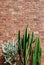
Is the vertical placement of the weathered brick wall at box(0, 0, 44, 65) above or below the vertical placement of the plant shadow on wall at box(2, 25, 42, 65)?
above

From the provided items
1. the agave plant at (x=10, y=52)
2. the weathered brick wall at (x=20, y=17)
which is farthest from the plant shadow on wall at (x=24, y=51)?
the weathered brick wall at (x=20, y=17)

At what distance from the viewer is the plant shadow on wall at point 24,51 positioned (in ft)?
13.6

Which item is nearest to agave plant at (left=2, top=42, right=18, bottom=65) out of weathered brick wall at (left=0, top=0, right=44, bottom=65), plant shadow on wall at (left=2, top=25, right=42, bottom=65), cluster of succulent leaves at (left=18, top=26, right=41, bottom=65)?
plant shadow on wall at (left=2, top=25, right=42, bottom=65)

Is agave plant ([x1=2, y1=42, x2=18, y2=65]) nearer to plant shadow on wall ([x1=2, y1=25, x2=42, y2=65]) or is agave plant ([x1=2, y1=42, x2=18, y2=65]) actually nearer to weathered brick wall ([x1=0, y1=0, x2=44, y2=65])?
plant shadow on wall ([x1=2, y1=25, x2=42, y2=65])

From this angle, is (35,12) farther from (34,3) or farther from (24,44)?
(24,44)

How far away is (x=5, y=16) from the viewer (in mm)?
4512

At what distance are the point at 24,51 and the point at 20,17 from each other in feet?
2.55

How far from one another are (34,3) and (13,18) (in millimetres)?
554

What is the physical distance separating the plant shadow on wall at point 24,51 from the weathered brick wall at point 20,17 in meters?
0.29

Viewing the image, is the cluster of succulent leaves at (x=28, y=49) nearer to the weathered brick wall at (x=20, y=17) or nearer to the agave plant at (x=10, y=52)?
the agave plant at (x=10, y=52)

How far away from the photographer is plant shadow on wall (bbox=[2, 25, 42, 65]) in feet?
13.6

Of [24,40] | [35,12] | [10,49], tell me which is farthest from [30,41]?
[35,12]

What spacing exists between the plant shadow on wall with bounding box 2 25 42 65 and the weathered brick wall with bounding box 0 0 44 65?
0.29 meters

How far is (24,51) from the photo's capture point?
13.8 feet
